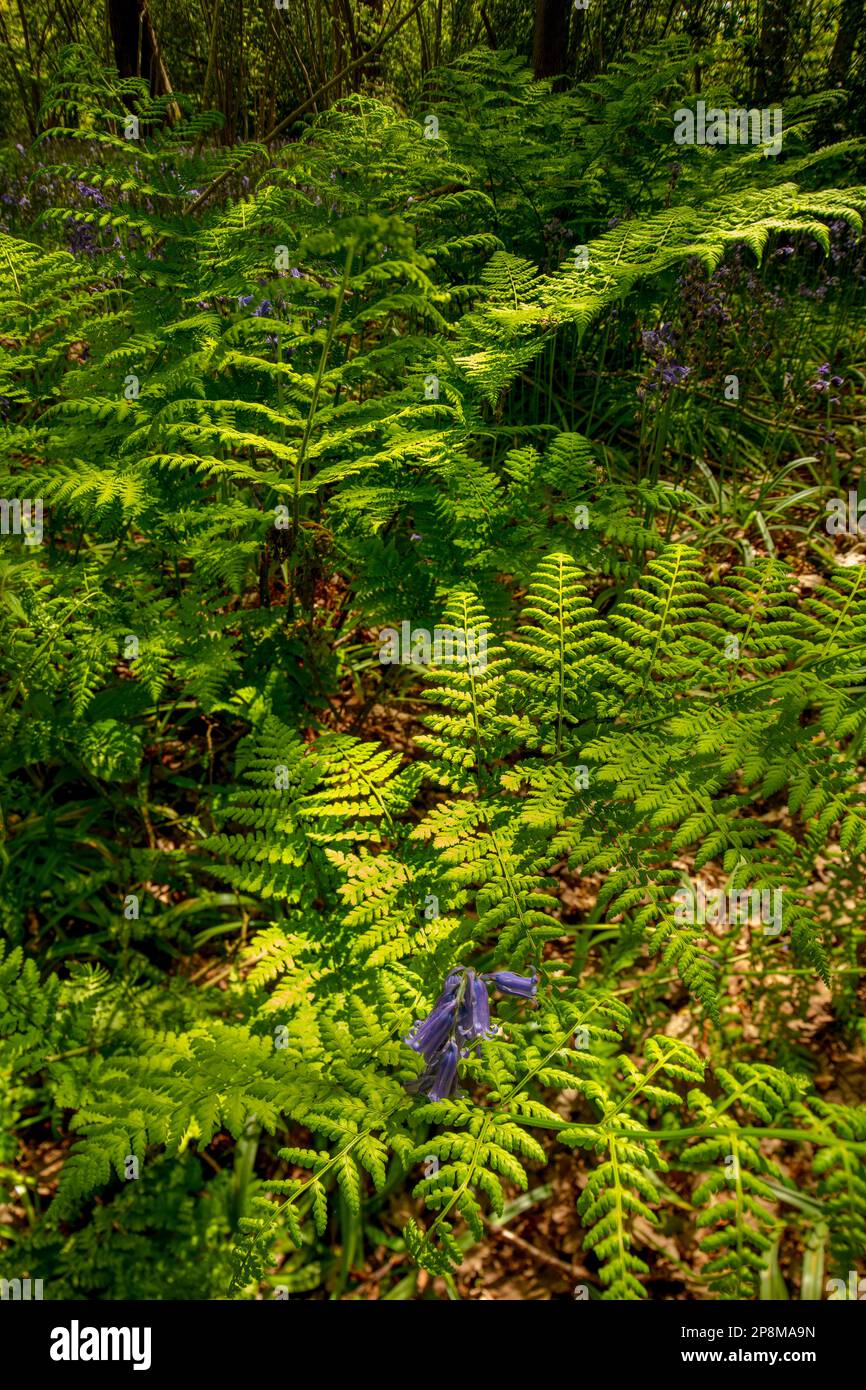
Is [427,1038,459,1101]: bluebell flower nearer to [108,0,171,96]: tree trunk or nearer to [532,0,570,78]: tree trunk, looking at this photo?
[532,0,570,78]: tree trunk

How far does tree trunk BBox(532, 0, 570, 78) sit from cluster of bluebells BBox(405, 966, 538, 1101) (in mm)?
4849

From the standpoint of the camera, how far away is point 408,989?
4.41 feet

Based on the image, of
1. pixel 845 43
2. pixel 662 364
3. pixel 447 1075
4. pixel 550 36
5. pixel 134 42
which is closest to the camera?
pixel 447 1075

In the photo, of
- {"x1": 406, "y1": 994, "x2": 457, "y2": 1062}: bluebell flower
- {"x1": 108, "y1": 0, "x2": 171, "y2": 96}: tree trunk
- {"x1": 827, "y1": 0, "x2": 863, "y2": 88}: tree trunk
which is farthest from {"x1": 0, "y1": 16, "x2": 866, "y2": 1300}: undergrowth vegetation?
{"x1": 108, "y1": 0, "x2": 171, "y2": 96}: tree trunk

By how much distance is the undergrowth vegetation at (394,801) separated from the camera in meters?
1.12

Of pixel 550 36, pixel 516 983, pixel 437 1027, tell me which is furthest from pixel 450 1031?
pixel 550 36

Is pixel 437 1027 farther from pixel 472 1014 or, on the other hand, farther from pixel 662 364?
pixel 662 364

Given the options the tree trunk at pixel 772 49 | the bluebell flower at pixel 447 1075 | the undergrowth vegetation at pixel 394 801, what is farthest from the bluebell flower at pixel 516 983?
the tree trunk at pixel 772 49

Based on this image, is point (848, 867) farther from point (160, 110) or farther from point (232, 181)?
point (232, 181)

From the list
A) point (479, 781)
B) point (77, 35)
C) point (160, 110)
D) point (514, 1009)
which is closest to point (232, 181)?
Result: point (77, 35)

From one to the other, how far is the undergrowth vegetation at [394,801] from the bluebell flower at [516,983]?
0.09ft

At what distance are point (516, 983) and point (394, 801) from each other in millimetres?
409

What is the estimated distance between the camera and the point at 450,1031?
1305 millimetres
